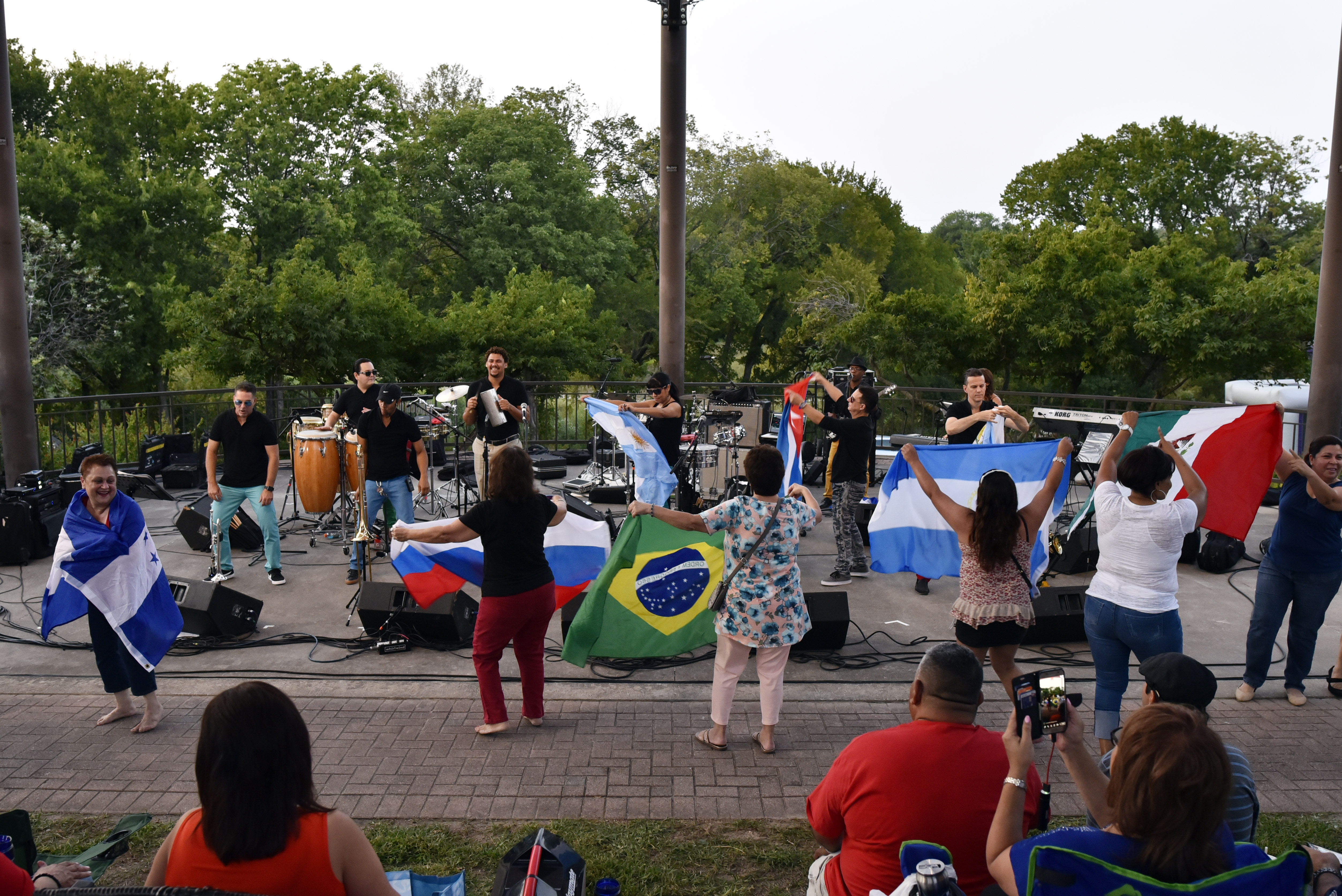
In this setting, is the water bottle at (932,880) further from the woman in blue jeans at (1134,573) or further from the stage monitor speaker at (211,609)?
the stage monitor speaker at (211,609)

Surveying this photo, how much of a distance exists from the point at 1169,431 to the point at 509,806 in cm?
601

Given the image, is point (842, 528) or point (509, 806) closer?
point (509, 806)

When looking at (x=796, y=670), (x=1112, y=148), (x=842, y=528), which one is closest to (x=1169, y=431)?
(x=842, y=528)

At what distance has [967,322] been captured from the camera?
24438 millimetres

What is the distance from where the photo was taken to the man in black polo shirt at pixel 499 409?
955cm

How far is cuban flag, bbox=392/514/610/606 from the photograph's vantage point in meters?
6.75

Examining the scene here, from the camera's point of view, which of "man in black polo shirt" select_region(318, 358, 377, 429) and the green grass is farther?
"man in black polo shirt" select_region(318, 358, 377, 429)

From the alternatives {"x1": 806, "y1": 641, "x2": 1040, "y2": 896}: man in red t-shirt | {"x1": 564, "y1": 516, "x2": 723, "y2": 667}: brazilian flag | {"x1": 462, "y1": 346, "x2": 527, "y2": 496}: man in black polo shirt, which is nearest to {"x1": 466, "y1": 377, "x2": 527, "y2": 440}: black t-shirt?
{"x1": 462, "y1": 346, "x2": 527, "y2": 496}: man in black polo shirt

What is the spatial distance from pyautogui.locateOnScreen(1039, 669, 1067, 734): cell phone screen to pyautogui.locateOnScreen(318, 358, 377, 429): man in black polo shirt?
7264 millimetres


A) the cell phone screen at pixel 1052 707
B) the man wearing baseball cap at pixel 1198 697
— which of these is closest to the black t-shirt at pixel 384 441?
the man wearing baseball cap at pixel 1198 697

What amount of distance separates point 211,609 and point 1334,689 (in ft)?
26.6

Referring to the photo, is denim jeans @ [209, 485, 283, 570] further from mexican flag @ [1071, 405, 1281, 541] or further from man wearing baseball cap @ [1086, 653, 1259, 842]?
man wearing baseball cap @ [1086, 653, 1259, 842]

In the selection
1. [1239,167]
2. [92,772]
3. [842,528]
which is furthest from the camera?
[1239,167]

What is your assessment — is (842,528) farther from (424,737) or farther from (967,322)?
(967,322)
